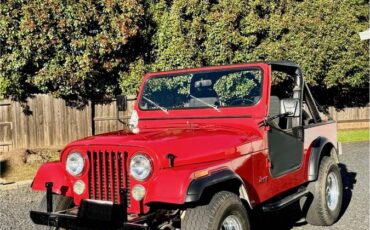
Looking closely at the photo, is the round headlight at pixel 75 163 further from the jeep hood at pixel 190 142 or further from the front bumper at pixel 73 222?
the front bumper at pixel 73 222

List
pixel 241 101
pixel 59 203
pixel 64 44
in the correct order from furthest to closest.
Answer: pixel 64 44 → pixel 241 101 → pixel 59 203

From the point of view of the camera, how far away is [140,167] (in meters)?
3.66

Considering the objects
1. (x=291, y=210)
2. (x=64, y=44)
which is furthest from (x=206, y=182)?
(x=64, y=44)

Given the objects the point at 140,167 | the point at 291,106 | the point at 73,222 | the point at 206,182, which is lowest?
the point at 73,222

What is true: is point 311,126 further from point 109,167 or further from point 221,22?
point 221,22

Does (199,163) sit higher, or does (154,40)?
(154,40)

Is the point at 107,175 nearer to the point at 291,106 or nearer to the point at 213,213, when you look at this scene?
the point at 213,213

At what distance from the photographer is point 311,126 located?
18.9ft

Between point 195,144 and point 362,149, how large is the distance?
11.3 m

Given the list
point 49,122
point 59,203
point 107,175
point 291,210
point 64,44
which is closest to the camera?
point 107,175

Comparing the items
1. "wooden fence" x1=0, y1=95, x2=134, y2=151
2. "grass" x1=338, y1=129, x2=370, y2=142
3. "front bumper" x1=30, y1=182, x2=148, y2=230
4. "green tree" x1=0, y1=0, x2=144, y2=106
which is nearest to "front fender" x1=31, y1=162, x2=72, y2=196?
"front bumper" x1=30, y1=182, x2=148, y2=230

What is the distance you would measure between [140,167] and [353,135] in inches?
626

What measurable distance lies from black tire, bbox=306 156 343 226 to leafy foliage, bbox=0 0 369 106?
27.0ft

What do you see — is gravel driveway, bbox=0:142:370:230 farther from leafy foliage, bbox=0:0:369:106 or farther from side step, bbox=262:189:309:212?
leafy foliage, bbox=0:0:369:106
